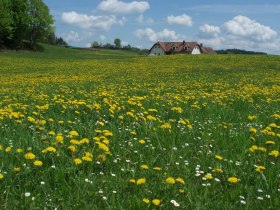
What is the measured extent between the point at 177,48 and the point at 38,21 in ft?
168

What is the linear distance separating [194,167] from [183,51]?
4405 inches

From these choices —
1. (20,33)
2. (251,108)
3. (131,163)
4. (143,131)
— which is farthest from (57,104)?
(20,33)

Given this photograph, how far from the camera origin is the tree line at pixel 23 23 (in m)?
67.6

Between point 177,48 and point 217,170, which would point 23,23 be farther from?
point 217,170

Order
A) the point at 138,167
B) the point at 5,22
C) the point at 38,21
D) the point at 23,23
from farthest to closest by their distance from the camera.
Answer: the point at 38,21
the point at 23,23
the point at 5,22
the point at 138,167

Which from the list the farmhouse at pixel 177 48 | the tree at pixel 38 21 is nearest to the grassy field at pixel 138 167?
the tree at pixel 38 21

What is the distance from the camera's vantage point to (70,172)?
4129 mm

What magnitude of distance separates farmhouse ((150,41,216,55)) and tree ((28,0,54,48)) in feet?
150

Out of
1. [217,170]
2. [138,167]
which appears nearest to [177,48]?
[138,167]

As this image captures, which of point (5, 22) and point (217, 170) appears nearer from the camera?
point (217, 170)

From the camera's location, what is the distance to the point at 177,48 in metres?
118

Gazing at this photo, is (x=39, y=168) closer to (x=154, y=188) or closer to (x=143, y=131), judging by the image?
(x=154, y=188)

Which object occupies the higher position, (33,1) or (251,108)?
(33,1)

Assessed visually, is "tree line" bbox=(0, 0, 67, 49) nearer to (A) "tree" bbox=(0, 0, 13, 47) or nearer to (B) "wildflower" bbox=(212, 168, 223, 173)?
(A) "tree" bbox=(0, 0, 13, 47)
